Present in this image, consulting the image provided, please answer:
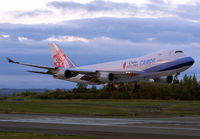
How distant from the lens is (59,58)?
76062 millimetres

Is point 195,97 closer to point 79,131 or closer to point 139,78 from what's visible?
point 139,78

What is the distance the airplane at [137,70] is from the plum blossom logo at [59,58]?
26.6ft

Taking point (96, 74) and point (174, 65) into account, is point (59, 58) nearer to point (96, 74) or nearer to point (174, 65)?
point (96, 74)

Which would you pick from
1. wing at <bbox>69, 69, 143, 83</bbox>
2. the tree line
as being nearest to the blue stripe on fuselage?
wing at <bbox>69, 69, 143, 83</bbox>

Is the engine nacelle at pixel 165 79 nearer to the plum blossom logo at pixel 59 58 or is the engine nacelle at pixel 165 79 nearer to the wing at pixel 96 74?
the wing at pixel 96 74

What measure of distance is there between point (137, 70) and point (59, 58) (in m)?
23.9

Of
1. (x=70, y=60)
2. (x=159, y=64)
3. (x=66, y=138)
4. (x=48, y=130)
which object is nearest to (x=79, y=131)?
(x=48, y=130)

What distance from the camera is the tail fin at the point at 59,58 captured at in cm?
7500

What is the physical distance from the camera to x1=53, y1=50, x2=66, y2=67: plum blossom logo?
75.6 meters

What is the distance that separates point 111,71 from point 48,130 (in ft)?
112

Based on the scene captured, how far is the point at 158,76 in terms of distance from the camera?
57125 mm

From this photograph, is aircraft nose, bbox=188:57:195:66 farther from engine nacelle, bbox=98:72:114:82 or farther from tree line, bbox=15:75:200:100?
tree line, bbox=15:75:200:100

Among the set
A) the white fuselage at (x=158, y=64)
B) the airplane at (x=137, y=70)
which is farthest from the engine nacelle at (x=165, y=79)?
the white fuselage at (x=158, y=64)

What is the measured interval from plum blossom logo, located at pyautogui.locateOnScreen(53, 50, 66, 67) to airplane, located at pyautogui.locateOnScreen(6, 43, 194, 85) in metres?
8.09
